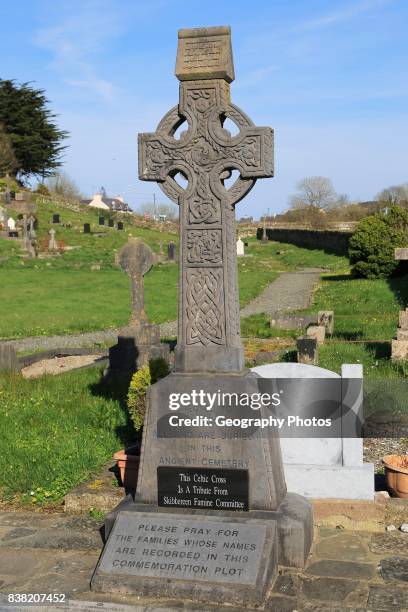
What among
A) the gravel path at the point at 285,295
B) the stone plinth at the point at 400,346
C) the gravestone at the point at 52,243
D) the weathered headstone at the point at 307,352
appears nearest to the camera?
the weathered headstone at the point at 307,352

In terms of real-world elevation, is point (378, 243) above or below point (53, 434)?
above

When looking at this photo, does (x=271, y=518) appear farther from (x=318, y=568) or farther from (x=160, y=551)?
(x=160, y=551)

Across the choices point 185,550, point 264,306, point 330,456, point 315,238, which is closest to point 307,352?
point 330,456

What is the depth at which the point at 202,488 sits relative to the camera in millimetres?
5496

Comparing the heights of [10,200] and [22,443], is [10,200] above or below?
above

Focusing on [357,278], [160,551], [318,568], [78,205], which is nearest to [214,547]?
[160,551]

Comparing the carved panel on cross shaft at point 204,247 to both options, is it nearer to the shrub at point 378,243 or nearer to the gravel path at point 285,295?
the gravel path at point 285,295

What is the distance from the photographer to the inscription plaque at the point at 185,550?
4910 mm

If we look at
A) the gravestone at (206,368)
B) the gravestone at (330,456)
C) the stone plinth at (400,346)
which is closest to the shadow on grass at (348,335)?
the stone plinth at (400,346)

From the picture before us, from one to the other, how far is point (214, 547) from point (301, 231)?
54142 millimetres

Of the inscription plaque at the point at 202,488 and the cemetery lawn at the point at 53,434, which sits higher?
the inscription plaque at the point at 202,488

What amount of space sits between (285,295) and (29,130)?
44.6m

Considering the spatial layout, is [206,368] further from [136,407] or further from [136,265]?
[136,265]

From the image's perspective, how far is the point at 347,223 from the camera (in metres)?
64.6
